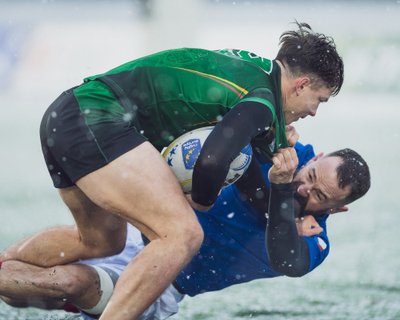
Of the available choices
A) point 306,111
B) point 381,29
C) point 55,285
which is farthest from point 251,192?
point 381,29

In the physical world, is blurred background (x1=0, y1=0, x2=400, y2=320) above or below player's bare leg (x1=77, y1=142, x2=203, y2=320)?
below

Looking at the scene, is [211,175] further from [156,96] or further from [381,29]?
[381,29]

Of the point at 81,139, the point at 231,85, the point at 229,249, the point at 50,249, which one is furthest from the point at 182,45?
the point at 81,139

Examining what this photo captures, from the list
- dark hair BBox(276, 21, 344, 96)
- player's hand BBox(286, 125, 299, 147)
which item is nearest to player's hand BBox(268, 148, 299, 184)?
player's hand BBox(286, 125, 299, 147)

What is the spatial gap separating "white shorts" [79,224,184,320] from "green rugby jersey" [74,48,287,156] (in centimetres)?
131

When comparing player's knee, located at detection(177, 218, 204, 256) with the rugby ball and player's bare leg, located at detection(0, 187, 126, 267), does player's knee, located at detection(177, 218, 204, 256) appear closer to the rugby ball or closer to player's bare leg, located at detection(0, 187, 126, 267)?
the rugby ball

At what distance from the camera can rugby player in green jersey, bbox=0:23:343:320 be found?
4.06m

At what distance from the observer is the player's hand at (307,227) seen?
220 inches

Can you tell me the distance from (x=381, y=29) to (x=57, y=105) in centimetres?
1891

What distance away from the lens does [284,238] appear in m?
5.10

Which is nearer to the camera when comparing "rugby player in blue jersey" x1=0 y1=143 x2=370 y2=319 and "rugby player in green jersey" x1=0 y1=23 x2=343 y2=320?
"rugby player in green jersey" x1=0 y1=23 x2=343 y2=320

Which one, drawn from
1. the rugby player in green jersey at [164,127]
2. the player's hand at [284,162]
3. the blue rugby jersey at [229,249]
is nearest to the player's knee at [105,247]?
the rugby player in green jersey at [164,127]

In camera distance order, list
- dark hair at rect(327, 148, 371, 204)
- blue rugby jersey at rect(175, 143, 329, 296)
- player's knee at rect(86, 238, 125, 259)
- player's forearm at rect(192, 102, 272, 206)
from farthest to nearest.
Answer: blue rugby jersey at rect(175, 143, 329, 296) → dark hair at rect(327, 148, 371, 204) → player's knee at rect(86, 238, 125, 259) → player's forearm at rect(192, 102, 272, 206)

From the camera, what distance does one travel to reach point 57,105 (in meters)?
4.41
